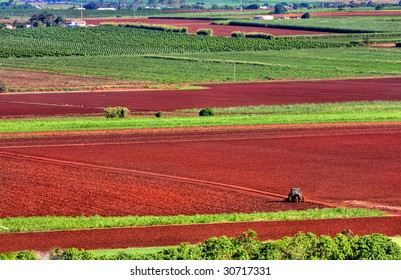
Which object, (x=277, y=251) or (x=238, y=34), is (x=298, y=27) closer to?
(x=238, y=34)

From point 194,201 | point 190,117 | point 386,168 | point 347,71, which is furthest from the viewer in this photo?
point 347,71

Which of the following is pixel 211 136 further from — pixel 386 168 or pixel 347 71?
pixel 347 71

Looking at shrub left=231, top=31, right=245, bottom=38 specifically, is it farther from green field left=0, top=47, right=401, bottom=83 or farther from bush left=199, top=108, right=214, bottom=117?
bush left=199, top=108, right=214, bottom=117

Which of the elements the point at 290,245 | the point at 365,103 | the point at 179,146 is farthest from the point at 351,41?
the point at 290,245

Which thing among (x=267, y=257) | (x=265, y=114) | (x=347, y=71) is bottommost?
(x=267, y=257)

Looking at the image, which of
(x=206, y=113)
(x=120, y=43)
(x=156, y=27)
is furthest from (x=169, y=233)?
(x=156, y=27)
